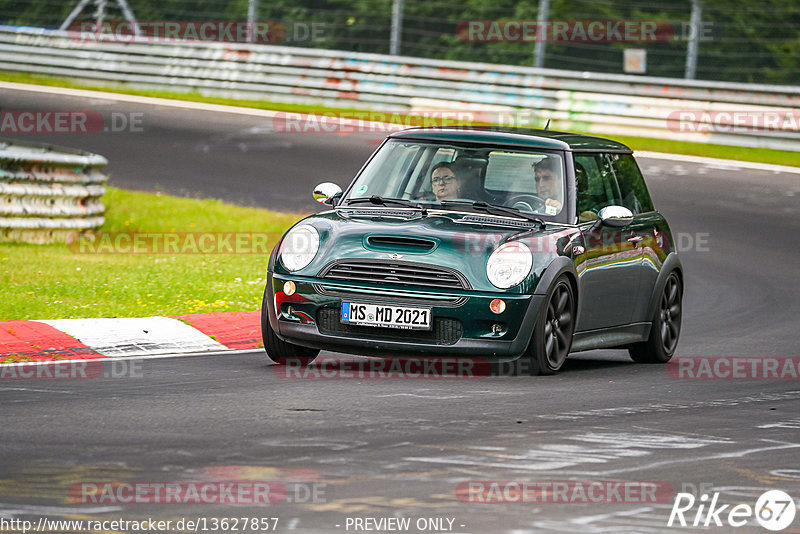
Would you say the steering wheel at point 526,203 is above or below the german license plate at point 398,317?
above

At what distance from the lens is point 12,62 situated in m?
30.4

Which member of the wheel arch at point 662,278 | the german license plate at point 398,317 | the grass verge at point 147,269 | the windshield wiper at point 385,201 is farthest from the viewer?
the grass verge at point 147,269

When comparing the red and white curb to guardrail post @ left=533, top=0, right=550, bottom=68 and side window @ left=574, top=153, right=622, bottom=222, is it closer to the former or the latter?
side window @ left=574, top=153, right=622, bottom=222

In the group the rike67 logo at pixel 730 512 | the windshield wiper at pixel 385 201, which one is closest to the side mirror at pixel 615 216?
the windshield wiper at pixel 385 201

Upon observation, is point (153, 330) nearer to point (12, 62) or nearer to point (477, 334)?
point (477, 334)

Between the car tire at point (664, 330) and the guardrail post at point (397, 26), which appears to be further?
the guardrail post at point (397, 26)

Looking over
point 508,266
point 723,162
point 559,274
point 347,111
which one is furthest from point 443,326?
point 347,111

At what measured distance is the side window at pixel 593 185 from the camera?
10070mm

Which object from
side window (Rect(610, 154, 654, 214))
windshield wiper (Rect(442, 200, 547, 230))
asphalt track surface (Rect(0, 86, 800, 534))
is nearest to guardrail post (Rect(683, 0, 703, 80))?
asphalt track surface (Rect(0, 86, 800, 534))

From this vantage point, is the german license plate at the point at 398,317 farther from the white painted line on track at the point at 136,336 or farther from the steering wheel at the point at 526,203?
the white painted line on track at the point at 136,336

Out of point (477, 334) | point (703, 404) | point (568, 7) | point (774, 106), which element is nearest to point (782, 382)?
point (703, 404)

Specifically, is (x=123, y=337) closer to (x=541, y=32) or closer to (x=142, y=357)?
(x=142, y=357)

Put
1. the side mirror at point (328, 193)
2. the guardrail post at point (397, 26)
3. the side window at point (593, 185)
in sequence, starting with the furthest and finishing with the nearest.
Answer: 1. the guardrail post at point (397, 26)
2. the side mirror at point (328, 193)
3. the side window at point (593, 185)

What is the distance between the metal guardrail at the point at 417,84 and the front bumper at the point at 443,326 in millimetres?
15410
